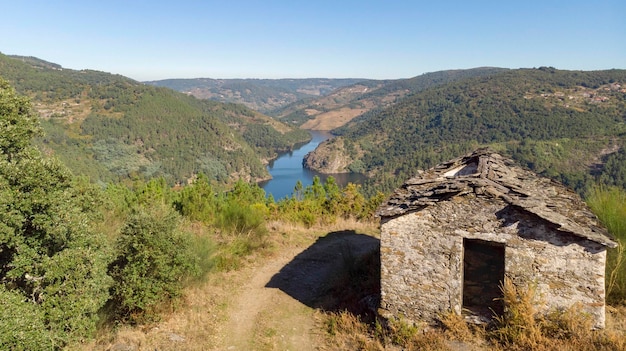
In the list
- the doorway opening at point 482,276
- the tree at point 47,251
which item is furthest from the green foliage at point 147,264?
the doorway opening at point 482,276

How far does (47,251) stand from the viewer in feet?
22.6

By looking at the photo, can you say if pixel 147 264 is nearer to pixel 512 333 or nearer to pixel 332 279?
pixel 332 279

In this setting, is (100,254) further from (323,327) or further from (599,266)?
(599,266)

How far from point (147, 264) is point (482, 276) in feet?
29.2

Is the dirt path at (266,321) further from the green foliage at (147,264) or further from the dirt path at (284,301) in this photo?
the green foliage at (147,264)

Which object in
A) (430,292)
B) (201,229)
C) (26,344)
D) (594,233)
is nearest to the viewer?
(26,344)

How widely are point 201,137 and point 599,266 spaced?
133 metres

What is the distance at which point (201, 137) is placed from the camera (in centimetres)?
12975

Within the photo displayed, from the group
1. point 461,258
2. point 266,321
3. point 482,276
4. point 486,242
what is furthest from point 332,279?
point 486,242

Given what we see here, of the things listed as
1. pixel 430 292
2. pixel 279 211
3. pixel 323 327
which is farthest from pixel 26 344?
pixel 279 211

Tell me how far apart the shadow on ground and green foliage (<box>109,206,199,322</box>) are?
341cm

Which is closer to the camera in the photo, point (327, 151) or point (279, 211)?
point (279, 211)

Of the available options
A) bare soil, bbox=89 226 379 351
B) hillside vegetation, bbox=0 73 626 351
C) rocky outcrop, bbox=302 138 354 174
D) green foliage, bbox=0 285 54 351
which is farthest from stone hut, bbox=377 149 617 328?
rocky outcrop, bbox=302 138 354 174

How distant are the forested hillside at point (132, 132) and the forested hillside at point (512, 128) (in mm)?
34583
